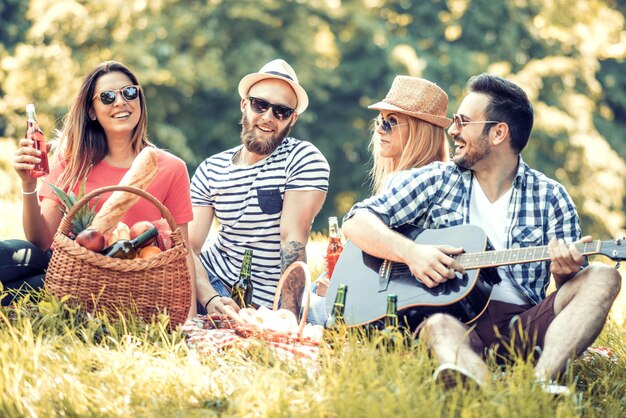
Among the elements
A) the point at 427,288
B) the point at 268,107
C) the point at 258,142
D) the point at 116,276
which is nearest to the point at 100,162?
the point at 258,142

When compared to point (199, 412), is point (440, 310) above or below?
above

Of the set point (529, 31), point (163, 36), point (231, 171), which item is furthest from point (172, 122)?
point (231, 171)

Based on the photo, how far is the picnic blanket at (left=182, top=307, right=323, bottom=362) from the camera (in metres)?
4.16

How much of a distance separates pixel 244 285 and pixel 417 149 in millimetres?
1354

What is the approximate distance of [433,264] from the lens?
428 cm

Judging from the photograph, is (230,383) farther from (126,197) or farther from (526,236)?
(526,236)

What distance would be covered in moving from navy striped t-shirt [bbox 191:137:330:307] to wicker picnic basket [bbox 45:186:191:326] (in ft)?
3.65

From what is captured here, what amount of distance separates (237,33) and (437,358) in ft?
52.1

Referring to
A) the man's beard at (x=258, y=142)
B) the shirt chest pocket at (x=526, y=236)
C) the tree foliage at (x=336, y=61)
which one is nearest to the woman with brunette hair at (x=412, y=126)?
the man's beard at (x=258, y=142)

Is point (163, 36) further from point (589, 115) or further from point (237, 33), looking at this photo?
point (589, 115)

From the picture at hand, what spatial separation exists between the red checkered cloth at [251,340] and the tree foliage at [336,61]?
12955 millimetres

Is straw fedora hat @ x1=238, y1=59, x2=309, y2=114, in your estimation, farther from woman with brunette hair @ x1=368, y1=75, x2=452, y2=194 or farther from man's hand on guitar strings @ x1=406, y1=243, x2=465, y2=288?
man's hand on guitar strings @ x1=406, y1=243, x2=465, y2=288

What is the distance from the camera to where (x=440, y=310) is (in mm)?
4273

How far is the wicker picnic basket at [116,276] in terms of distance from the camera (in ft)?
14.2
